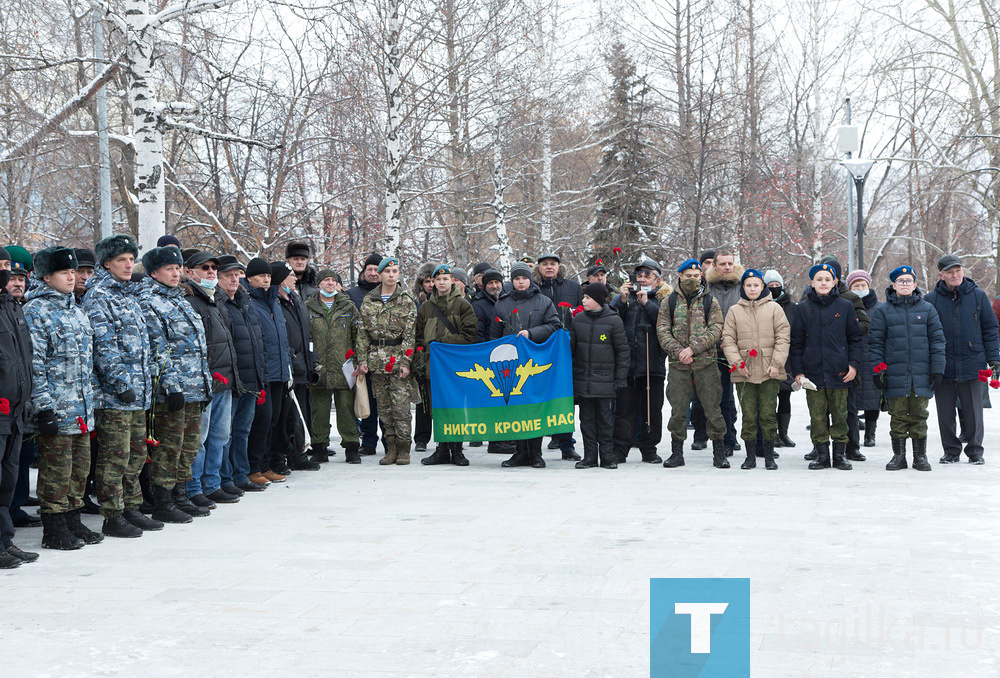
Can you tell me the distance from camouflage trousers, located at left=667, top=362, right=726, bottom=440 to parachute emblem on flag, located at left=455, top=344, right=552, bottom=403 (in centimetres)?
134

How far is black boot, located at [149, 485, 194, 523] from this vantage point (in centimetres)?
819

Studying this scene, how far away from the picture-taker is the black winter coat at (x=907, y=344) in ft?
34.3

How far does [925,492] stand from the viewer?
905cm

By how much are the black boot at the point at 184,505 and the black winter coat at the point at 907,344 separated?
6655 mm

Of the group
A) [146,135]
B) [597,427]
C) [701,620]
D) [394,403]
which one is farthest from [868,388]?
[146,135]

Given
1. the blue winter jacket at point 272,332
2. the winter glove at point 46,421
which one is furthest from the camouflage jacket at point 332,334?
the winter glove at point 46,421

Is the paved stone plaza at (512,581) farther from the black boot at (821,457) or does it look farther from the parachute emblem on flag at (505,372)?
the parachute emblem on flag at (505,372)

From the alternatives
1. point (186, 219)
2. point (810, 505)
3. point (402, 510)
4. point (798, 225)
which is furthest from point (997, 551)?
point (798, 225)

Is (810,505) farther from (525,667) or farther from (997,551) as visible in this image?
(525,667)

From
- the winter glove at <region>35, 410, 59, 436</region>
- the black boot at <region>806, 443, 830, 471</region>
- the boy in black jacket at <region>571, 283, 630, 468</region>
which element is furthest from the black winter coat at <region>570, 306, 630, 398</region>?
the winter glove at <region>35, 410, 59, 436</region>

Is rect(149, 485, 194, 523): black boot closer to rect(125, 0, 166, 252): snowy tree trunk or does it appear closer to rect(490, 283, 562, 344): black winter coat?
rect(490, 283, 562, 344): black winter coat

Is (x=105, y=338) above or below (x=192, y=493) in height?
above

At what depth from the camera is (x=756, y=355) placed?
1056 centimetres

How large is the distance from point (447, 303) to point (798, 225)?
28.6m
